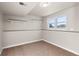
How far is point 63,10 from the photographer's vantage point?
2564 millimetres

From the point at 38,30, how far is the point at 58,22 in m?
0.80

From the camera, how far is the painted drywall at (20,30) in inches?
102

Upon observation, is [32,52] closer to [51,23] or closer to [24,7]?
[24,7]

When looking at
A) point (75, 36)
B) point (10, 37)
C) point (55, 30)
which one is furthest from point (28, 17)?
point (75, 36)

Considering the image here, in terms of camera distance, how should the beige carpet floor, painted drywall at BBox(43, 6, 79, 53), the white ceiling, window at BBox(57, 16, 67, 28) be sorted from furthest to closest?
window at BBox(57, 16, 67, 28)
painted drywall at BBox(43, 6, 79, 53)
the beige carpet floor
the white ceiling

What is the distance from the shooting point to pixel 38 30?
123 inches

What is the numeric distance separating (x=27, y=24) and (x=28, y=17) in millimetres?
267

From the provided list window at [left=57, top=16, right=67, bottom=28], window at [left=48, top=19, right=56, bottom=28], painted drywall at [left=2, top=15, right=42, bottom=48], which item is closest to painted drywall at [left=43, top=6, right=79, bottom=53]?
window at [left=57, top=16, right=67, bottom=28]

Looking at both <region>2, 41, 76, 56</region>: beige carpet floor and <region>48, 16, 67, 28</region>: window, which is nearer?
<region>2, 41, 76, 56</region>: beige carpet floor

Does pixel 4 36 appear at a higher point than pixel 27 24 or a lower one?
lower

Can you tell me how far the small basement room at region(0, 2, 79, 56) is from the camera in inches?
84.6

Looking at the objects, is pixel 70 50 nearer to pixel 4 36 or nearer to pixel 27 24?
pixel 27 24

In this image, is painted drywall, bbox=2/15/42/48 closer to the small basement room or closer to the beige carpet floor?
the small basement room

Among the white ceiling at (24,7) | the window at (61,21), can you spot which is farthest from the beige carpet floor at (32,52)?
the white ceiling at (24,7)
